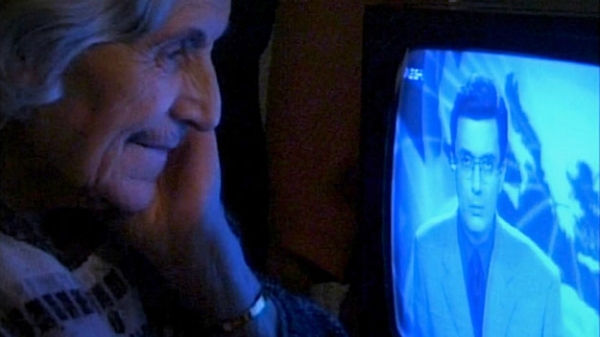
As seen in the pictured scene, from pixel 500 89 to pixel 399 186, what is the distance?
20 cm

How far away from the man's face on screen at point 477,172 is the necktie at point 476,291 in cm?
3

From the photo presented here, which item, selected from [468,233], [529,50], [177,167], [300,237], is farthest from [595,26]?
[300,237]

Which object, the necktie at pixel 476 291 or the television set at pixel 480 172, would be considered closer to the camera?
the television set at pixel 480 172

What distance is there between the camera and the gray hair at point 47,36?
3.28 ft

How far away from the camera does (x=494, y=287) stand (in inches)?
39.7

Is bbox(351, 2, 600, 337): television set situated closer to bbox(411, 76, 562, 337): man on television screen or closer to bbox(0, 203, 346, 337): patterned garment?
bbox(411, 76, 562, 337): man on television screen

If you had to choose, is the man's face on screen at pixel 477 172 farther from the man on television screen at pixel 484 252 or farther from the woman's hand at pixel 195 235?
the woman's hand at pixel 195 235

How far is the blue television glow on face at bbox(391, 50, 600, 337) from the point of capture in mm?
895

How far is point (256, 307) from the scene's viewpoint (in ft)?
4.28

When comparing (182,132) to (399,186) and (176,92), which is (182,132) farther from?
(399,186)

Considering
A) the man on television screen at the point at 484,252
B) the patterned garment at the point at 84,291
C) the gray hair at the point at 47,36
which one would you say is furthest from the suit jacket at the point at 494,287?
the gray hair at the point at 47,36

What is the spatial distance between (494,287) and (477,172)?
0.12 meters

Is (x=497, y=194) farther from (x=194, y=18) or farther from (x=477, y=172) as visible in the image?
(x=194, y=18)

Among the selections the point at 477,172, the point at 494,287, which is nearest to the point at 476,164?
the point at 477,172
